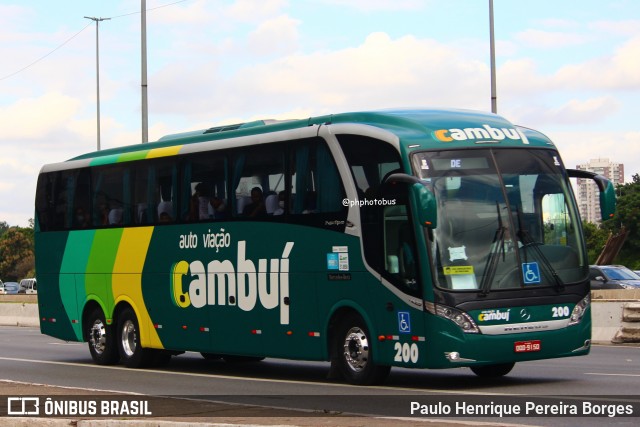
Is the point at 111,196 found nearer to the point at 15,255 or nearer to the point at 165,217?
the point at 165,217

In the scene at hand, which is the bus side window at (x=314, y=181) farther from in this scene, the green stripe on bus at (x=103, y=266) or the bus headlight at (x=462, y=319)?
the green stripe on bus at (x=103, y=266)

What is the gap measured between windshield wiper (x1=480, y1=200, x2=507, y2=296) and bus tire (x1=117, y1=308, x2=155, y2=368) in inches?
332

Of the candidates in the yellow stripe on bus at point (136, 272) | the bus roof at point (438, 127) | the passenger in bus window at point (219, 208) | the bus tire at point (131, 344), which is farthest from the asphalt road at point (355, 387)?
the bus roof at point (438, 127)

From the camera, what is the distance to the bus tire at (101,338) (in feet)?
73.0

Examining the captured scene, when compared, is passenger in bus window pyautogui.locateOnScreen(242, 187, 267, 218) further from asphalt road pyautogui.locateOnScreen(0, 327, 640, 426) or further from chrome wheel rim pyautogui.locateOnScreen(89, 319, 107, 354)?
chrome wheel rim pyautogui.locateOnScreen(89, 319, 107, 354)

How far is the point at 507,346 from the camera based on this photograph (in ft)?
48.9

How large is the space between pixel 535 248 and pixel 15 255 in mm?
133397

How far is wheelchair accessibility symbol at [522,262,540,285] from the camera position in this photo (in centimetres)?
1512

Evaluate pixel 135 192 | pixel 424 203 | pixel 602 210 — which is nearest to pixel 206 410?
pixel 424 203

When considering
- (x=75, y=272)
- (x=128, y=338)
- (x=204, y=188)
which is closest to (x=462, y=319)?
(x=204, y=188)

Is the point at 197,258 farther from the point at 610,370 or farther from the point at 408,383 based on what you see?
the point at 610,370

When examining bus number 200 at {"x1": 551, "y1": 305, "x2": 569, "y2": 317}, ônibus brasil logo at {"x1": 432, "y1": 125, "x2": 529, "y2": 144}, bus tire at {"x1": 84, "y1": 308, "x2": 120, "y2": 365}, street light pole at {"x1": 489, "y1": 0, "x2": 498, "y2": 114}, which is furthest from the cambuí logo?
street light pole at {"x1": 489, "y1": 0, "x2": 498, "y2": 114}

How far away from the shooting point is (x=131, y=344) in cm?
2186

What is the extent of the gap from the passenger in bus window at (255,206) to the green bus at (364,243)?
0.03 metres
